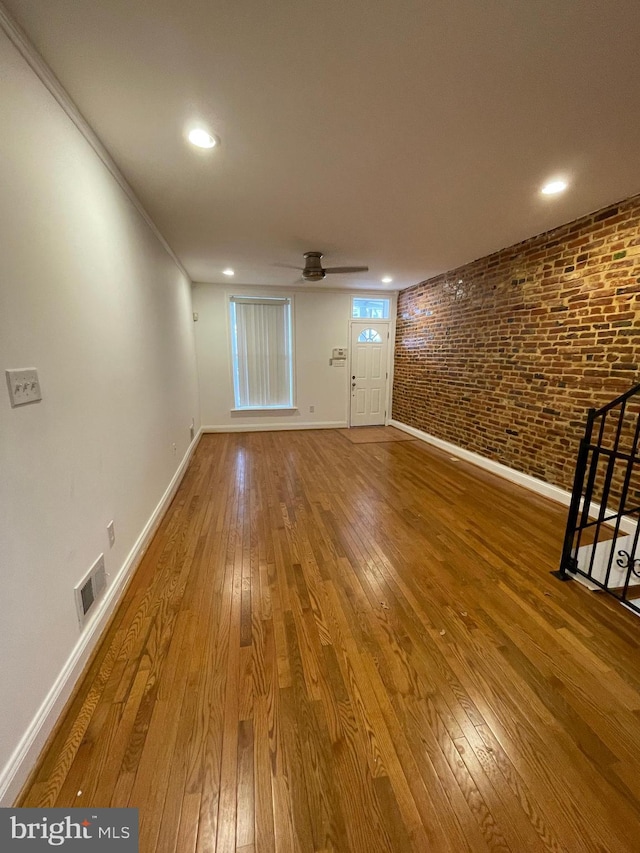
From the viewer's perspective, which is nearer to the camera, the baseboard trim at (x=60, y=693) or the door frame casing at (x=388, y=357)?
the baseboard trim at (x=60, y=693)

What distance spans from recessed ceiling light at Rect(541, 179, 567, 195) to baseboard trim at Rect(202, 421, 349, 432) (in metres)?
4.41

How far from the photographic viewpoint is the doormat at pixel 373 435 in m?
5.32

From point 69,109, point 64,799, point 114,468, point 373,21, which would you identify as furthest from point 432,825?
point 69,109

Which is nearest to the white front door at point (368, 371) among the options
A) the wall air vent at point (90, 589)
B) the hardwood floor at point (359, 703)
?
the hardwood floor at point (359, 703)

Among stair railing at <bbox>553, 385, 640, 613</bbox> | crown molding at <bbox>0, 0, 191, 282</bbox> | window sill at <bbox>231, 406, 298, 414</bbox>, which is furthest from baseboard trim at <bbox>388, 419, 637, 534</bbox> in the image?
crown molding at <bbox>0, 0, 191, 282</bbox>

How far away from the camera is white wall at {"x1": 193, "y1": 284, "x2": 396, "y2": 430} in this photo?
538 centimetres

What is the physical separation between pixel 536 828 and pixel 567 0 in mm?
2638

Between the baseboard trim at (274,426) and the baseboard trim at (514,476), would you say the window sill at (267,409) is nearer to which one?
the baseboard trim at (274,426)

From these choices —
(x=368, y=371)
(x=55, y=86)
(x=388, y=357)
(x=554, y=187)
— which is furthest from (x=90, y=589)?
(x=388, y=357)

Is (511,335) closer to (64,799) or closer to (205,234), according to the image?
(205,234)

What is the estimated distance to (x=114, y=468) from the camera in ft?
6.05

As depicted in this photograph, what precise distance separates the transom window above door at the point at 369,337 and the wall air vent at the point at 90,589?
530 cm

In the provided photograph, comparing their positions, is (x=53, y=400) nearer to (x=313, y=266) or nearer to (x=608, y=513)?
(x=313, y=266)

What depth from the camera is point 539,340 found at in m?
3.21
